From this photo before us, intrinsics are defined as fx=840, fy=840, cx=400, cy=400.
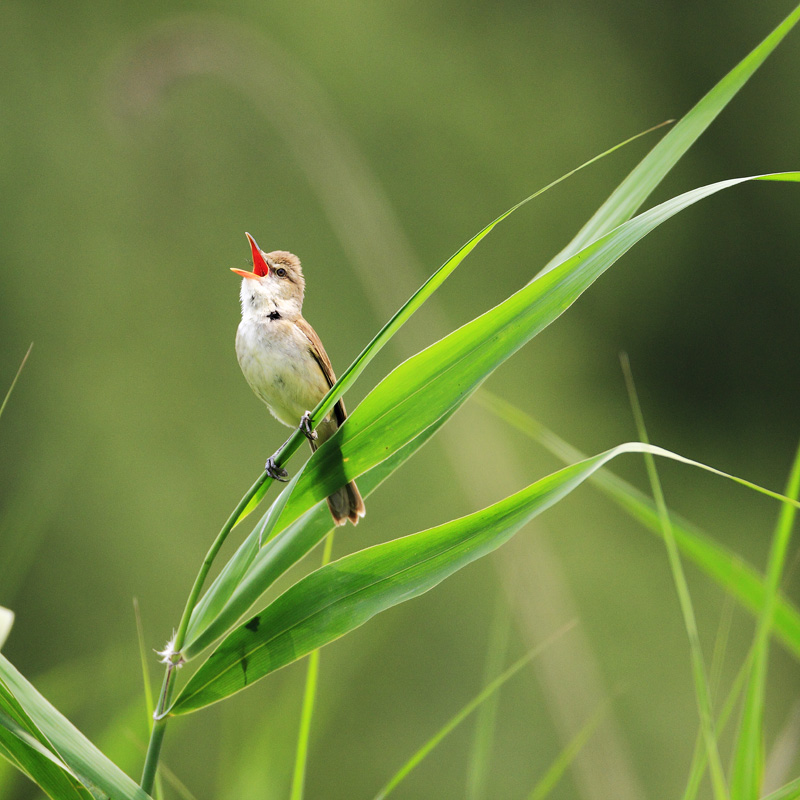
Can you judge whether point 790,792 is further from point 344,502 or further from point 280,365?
point 280,365

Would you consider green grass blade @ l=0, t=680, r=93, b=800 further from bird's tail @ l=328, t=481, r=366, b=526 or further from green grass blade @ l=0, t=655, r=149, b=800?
bird's tail @ l=328, t=481, r=366, b=526

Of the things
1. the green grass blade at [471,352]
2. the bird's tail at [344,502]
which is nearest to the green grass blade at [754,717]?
the green grass blade at [471,352]

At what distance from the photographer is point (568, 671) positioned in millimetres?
2293

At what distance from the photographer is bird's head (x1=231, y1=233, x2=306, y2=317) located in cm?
189

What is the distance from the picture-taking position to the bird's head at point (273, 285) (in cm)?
189

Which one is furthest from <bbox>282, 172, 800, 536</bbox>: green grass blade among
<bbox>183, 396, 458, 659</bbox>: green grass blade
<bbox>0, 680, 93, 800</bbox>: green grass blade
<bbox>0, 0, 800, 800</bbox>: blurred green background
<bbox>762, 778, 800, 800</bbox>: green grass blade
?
<bbox>0, 0, 800, 800</bbox>: blurred green background

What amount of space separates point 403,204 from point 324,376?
4858 millimetres

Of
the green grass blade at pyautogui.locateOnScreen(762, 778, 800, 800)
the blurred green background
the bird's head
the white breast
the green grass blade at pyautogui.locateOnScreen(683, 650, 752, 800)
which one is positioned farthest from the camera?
the blurred green background

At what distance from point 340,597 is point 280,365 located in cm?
84

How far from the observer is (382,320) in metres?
5.27

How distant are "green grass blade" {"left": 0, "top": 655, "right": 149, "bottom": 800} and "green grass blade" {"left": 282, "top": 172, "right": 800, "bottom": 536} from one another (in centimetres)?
42

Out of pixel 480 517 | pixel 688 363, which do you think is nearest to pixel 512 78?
pixel 688 363

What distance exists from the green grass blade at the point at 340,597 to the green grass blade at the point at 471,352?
13cm

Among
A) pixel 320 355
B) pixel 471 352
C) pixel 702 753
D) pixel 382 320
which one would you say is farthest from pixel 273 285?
pixel 382 320
